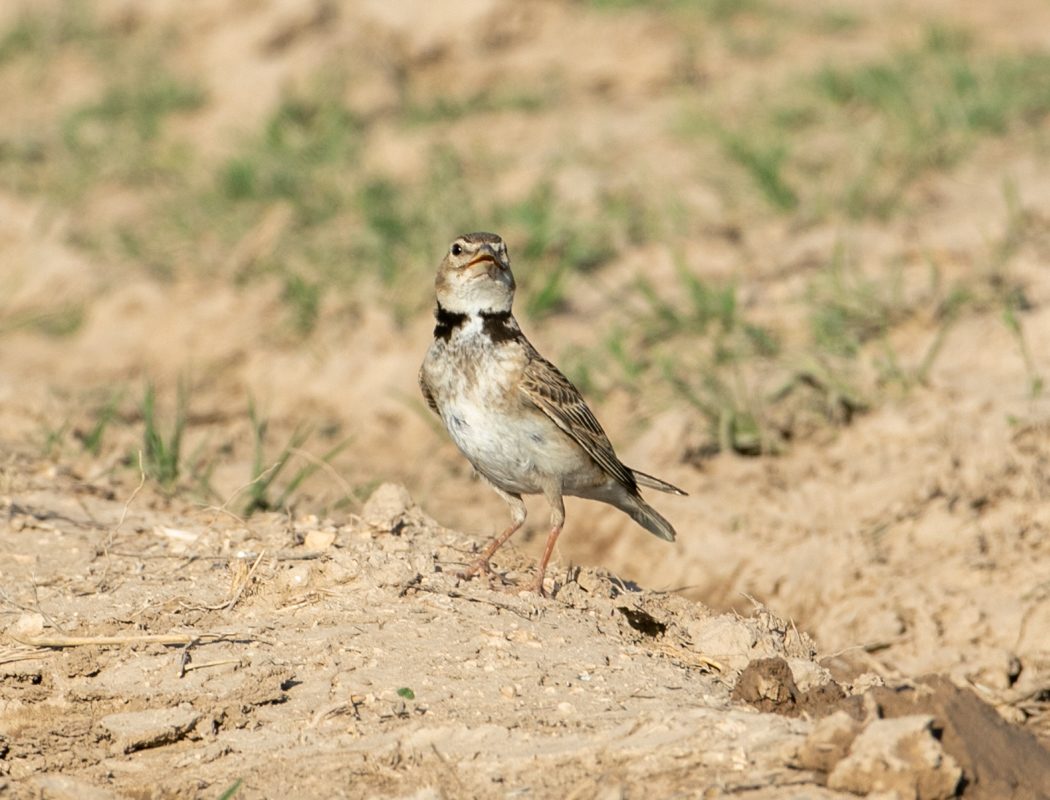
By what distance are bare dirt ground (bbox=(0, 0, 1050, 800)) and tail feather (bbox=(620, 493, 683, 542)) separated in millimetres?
245

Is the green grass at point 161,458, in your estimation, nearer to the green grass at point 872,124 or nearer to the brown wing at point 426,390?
the brown wing at point 426,390

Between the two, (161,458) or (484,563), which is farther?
(161,458)

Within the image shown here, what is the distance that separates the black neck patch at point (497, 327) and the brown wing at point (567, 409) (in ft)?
0.33

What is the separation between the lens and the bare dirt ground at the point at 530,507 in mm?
3545

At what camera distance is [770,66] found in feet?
36.1

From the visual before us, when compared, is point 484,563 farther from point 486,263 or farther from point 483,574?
point 486,263

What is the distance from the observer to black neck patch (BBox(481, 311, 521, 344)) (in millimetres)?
4879

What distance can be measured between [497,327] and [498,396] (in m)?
0.30

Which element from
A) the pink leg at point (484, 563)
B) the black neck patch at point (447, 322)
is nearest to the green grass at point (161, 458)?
the black neck patch at point (447, 322)

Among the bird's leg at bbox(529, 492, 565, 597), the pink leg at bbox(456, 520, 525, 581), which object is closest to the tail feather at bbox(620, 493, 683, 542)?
the bird's leg at bbox(529, 492, 565, 597)

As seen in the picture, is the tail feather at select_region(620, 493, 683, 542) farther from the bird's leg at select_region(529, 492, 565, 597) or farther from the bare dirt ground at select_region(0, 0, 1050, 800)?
the bird's leg at select_region(529, 492, 565, 597)

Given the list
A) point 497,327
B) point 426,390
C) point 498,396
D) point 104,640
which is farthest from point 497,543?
point 104,640

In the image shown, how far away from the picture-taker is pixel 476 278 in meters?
4.85

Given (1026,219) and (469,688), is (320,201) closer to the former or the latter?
(1026,219)
